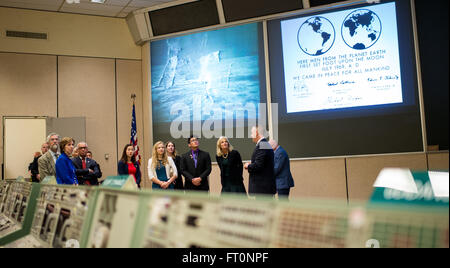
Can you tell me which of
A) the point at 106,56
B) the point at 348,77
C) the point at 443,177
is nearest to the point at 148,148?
the point at 106,56

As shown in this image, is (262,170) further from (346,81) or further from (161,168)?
(346,81)

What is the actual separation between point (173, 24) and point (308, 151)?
3325 millimetres

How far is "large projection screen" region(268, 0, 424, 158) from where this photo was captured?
6719 mm

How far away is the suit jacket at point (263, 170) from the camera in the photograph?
4668 millimetres

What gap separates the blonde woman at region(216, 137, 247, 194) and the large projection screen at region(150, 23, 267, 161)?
2550 mm

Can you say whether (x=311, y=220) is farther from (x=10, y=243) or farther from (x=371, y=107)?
(x=371, y=107)

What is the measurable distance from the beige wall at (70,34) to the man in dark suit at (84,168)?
310cm

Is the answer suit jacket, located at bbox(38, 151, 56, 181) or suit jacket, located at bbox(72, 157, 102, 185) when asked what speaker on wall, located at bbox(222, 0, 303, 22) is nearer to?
suit jacket, located at bbox(72, 157, 102, 185)

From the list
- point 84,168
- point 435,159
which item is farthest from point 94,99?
point 435,159

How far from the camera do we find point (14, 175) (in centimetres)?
802

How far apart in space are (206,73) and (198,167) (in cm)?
300

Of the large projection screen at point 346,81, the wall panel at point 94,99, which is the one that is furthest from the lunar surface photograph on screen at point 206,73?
the wall panel at point 94,99

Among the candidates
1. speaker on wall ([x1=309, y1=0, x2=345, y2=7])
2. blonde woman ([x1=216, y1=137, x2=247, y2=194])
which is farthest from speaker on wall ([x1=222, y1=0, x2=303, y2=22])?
blonde woman ([x1=216, y1=137, x2=247, y2=194])
